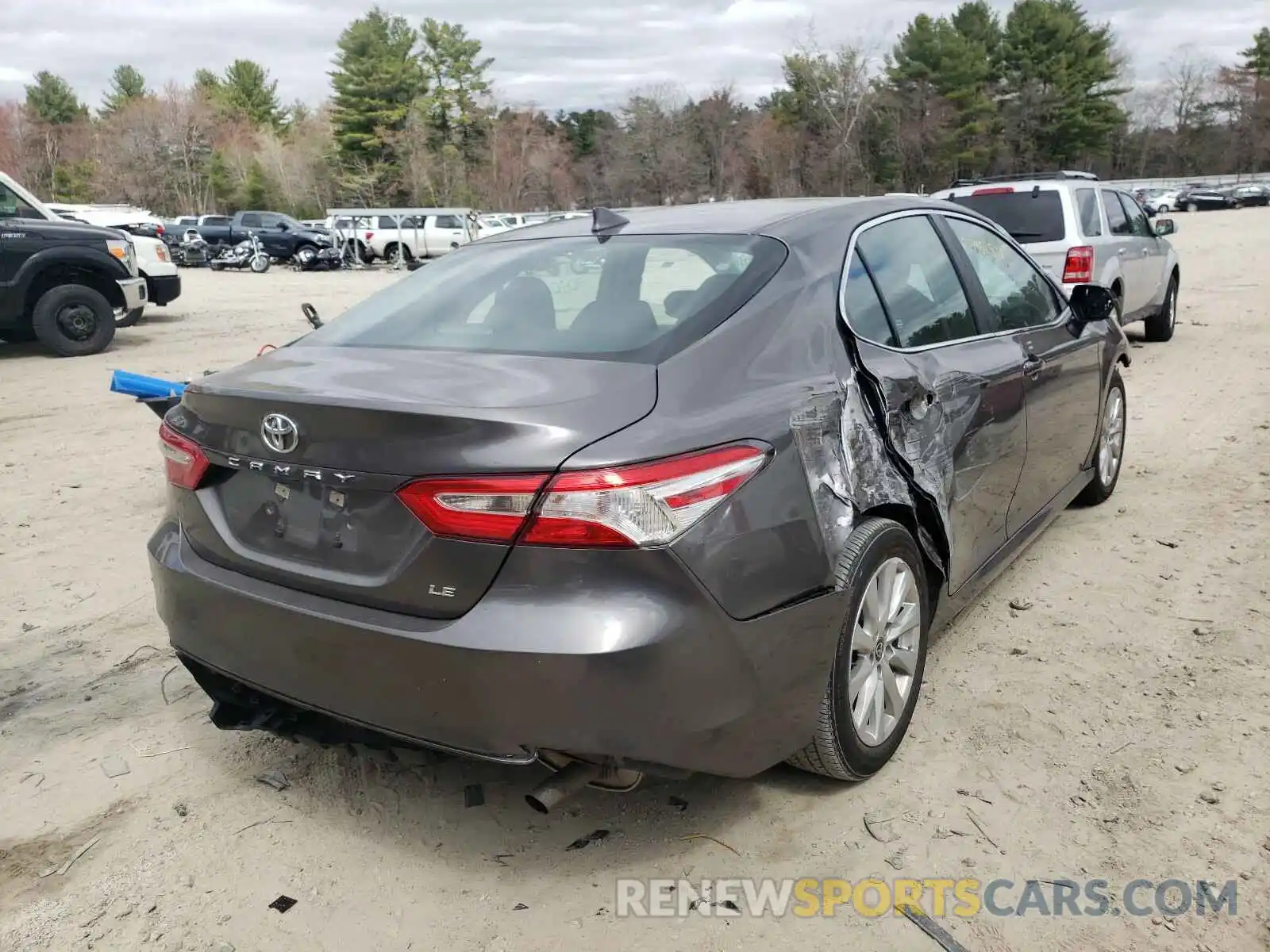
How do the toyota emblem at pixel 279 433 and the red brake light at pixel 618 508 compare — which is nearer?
the red brake light at pixel 618 508

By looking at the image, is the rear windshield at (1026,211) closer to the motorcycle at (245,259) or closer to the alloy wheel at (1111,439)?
the alloy wheel at (1111,439)

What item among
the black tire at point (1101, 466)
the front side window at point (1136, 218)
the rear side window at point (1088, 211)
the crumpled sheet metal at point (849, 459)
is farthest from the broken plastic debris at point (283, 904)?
the front side window at point (1136, 218)

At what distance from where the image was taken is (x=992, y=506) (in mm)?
3615

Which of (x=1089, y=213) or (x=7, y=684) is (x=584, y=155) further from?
(x=7, y=684)

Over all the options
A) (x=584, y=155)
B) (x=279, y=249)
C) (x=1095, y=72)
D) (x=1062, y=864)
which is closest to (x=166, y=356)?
(x=1062, y=864)

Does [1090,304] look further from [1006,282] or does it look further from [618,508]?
[618,508]

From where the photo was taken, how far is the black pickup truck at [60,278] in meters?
11.4

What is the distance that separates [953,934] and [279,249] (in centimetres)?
3292

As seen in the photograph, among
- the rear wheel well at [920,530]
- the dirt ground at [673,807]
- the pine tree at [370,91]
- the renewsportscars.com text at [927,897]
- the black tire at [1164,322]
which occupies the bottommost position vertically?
the renewsportscars.com text at [927,897]

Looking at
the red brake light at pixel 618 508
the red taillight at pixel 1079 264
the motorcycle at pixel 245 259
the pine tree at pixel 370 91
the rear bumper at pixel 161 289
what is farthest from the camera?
the pine tree at pixel 370 91

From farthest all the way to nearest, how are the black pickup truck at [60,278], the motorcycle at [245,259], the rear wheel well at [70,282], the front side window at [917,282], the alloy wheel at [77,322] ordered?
the motorcycle at [245,259], the alloy wheel at [77,322], the rear wheel well at [70,282], the black pickup truck at [60,278], the front side window at [917,282]

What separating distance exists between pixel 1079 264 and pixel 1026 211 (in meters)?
0.78

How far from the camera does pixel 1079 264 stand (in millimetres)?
9023

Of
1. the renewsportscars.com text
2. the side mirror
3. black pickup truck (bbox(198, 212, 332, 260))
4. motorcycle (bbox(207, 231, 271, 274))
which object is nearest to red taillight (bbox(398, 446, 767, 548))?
the renewsportscars.com text
